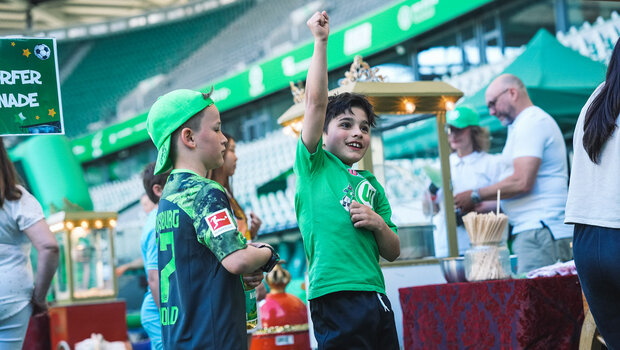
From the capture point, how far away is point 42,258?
2527 mm

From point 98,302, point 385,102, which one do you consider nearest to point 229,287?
point 385,102

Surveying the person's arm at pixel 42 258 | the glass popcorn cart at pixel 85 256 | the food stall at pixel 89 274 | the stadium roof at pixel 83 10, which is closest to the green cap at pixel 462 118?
the person's arm at pixel 42 258

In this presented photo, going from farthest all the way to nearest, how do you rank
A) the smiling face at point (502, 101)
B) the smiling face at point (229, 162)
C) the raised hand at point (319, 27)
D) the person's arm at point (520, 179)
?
1. the smiling face at point (502, 101)
2. the person's arm at point (520, 179)
3. the smiling face at point (229, 162)
4. the raised hand at point (319, 27)

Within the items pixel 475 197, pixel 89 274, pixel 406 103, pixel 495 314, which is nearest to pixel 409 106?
pixel 406 103

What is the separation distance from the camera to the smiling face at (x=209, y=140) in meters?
1.71

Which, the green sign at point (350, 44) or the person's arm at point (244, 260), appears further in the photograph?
the green sign at point (350, 44)

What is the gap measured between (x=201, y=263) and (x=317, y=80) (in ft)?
1.79

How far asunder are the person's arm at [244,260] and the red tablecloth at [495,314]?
1130mm

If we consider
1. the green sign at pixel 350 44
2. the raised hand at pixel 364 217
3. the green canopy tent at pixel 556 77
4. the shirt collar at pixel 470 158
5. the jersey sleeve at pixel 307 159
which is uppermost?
the green sign at pixel 350 44

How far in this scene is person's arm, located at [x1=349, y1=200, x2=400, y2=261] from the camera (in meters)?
1.92

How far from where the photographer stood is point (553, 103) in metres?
4.73

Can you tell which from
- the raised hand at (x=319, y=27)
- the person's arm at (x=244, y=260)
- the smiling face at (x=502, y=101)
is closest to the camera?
the person's arm at (x=244, y=260)

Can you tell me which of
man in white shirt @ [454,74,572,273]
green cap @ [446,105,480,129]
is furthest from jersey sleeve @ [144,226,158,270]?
green cap @ [446,105,480,129]

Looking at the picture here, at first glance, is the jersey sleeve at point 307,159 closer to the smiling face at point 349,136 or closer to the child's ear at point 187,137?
the smiling face at point 349,136
